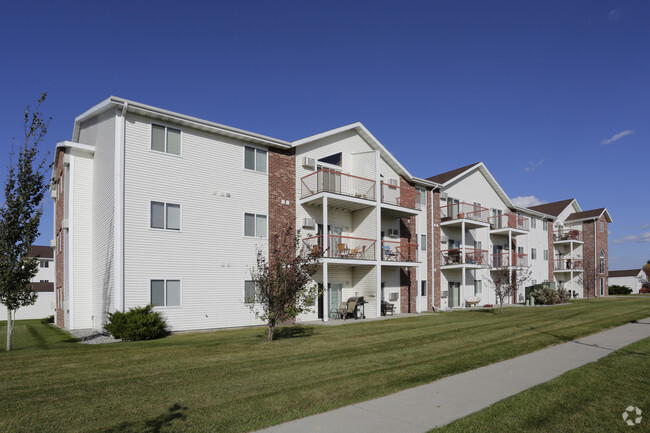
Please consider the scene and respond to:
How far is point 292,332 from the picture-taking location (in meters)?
17.1

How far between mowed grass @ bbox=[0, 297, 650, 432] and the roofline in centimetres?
869

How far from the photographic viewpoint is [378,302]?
77.7 feet

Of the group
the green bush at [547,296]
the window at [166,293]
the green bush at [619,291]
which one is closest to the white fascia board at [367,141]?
the window at [166,293]

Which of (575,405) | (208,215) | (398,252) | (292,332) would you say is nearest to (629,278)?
(398,252)

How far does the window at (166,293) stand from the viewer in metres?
17.7

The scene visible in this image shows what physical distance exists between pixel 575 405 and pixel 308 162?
17.4 meters

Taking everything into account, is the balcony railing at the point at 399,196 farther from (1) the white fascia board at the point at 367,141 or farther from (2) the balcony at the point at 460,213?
(2) the balcony at the point at 460,213

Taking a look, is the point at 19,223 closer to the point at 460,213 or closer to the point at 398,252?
the point at 398,252

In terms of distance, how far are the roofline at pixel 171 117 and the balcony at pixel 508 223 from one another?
21.4 meters

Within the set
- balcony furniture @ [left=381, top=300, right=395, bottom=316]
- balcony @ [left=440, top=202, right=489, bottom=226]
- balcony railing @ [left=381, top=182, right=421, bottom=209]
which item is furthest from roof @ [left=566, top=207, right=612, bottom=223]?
balcony furniture @ [left=381, top=300, right=395, bottom=316]

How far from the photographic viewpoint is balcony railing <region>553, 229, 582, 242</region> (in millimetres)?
47219

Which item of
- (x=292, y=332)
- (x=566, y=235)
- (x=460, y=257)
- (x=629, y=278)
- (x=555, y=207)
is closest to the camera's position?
(x=292, y=332)

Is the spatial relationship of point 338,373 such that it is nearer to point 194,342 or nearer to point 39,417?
point 39,417

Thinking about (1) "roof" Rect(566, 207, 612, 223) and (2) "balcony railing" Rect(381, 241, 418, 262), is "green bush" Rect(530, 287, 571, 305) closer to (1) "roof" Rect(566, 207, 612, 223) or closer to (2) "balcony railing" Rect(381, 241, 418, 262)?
(2) "balcony railing" Rect(381, 241, 418, 262)
